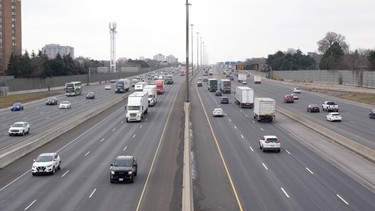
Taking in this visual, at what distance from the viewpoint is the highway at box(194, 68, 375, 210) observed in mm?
26344

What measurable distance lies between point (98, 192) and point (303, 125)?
117ft

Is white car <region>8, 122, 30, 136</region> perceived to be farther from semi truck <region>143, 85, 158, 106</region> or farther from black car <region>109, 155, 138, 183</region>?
semi truck <region>143, 85, 158, 106</region>

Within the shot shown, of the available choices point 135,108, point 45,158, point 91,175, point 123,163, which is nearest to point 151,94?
point 135,108

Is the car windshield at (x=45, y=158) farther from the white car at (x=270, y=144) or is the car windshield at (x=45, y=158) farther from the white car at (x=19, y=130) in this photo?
the white car at (x=19, y=130)

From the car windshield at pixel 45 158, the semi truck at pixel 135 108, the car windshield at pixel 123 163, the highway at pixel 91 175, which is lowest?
the highway at pixel 91 175

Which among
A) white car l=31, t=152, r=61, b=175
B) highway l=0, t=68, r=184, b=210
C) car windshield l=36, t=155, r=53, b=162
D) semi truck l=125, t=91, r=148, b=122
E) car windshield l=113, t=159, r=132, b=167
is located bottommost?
highway l=0, t=68, r=184, b=210

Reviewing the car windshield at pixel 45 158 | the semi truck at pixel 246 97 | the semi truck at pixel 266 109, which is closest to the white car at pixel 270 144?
the car windshield at pixel 45 158

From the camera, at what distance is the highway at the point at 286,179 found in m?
26.3

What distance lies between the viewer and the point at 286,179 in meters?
32.4

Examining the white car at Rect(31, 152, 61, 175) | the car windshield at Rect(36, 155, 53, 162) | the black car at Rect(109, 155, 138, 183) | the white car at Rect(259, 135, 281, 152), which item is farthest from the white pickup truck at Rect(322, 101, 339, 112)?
the car windshield at Rect(36, 155, 53, 162)

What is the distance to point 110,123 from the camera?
65375 millimetres

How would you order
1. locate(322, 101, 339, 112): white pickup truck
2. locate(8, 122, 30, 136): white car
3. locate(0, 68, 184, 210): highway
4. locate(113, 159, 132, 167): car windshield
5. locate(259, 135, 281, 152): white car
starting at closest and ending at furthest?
locate(0, 68, 184, 210): highway, locate(113, 159, 132, 167): car windshield, locate(259, 135, 281, 152): white car, locate(8, 122, 30, 136): white car, locate(322, 101, 339, 112): white pickup truck

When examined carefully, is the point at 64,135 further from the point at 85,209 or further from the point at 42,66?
the point at 42,66

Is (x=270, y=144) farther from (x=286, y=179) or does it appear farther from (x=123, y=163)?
(x=123, y=163)
